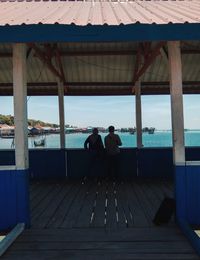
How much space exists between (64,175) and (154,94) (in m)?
3.82

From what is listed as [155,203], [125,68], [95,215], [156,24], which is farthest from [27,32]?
[125,68]

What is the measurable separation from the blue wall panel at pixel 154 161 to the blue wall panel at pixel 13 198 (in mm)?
5564

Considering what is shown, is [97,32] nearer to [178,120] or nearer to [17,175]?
[178,120]

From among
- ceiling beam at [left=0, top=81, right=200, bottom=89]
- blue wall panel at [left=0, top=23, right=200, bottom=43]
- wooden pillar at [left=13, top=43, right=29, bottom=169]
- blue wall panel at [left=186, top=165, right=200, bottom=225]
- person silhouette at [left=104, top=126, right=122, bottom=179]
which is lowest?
blue wall panel at [left=186, top=165, right=200, bottom=225]

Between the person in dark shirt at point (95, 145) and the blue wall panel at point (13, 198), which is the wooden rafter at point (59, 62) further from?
the blue wall panel at point (13, 198)

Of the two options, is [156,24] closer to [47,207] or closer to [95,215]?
[95,215]

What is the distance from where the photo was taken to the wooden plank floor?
464 cm

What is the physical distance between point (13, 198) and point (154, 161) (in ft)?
19.1

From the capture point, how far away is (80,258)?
449 cm

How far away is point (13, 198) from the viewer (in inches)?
221

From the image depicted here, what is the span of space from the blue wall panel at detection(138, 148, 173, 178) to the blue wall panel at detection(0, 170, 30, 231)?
5564 millimetres

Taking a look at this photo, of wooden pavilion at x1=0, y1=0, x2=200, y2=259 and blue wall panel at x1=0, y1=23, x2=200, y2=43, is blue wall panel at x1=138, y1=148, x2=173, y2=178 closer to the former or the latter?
wooden pavilion at x1=0, y1=0, x2=200, y2=259

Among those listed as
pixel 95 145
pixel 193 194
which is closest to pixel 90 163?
pixel 95 145

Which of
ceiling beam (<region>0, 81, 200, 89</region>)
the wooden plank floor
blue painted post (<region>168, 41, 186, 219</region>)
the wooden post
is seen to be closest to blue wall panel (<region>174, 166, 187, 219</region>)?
blue painted post (<region>168, 41, 186, 219</region>)
